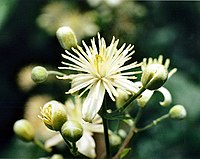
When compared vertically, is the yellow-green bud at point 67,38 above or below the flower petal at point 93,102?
above

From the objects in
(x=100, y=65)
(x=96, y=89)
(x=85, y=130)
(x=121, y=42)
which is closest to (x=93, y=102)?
(x=96, y=89)

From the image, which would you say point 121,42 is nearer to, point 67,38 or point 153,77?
point 67,38

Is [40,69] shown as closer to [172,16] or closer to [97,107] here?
[97,107]

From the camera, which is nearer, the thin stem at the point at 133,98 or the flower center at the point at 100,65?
the thin stem at the point at 133,98

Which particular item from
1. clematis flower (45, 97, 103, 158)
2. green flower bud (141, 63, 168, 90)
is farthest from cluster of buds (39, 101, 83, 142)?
green flower bud (141, 63, 168, 90)

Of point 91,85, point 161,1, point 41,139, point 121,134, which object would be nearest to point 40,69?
point 91,85

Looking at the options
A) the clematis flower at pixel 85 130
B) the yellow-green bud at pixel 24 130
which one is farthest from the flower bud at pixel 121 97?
the yellow-green bud at pixel 24 130

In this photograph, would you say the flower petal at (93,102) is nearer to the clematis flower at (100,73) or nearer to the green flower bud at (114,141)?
the clematis flower at (100,73)
